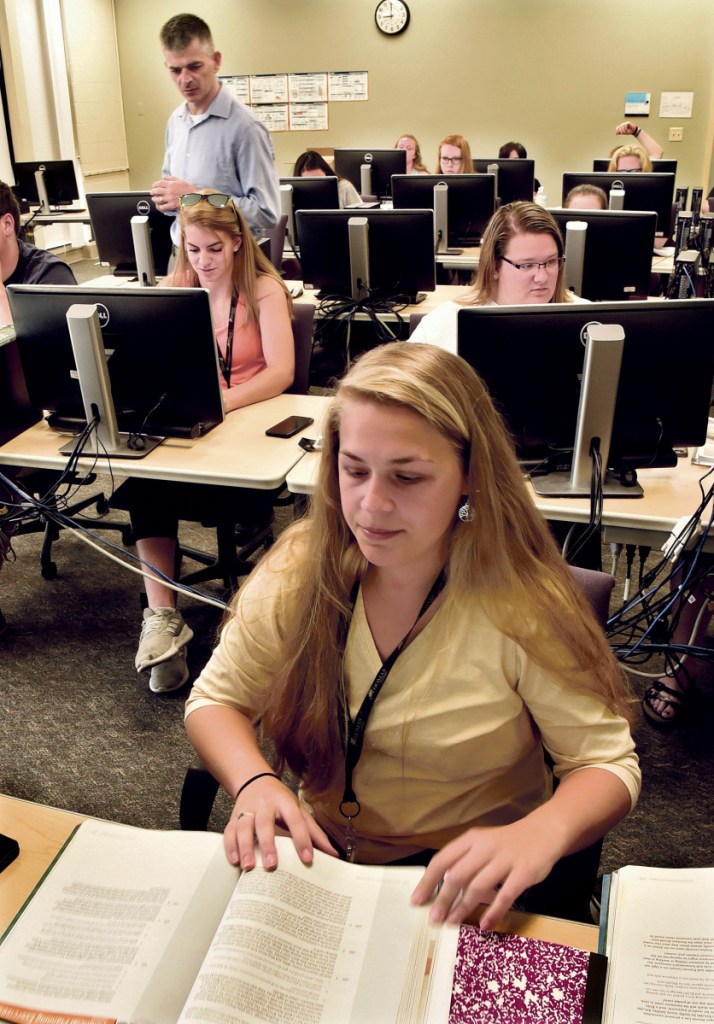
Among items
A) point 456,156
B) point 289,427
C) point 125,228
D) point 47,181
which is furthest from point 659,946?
point 47,181

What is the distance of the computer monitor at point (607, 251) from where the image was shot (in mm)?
3180

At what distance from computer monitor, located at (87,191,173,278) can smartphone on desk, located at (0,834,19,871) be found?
3130mm

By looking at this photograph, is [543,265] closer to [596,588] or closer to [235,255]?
[235,255]

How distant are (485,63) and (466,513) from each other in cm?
747

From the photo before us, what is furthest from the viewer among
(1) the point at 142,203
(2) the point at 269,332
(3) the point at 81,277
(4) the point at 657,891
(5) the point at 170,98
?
(5) the point at 170,98

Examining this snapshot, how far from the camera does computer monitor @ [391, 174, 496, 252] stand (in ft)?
14.0

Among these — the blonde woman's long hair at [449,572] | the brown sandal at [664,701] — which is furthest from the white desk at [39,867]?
the brown sandal at [664,701]

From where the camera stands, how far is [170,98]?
8203 mm

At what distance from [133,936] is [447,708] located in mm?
443

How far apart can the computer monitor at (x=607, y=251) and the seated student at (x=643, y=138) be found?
349cm

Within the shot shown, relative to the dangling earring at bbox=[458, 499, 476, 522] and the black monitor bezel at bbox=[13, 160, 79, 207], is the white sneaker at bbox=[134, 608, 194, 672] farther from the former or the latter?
the black monitor bezel at bbox=[13, 160, 79, 207]

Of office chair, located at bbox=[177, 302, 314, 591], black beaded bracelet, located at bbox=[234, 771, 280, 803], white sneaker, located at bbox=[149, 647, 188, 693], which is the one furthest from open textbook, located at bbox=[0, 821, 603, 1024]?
office chair, located at bbox=[177, 302, 314, 591]

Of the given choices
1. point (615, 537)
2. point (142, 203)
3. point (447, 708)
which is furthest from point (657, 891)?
point (142, 203)

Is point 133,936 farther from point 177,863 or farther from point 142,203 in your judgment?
point 142,203
